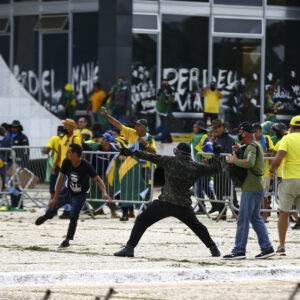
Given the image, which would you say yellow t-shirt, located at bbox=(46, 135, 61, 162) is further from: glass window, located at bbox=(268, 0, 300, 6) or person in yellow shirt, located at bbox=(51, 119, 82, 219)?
glass window, located at bbox=(268, 0, 300, 6)

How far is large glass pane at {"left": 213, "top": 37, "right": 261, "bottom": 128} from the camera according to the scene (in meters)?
29.0

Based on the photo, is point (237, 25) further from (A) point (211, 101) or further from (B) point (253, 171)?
(B) point (253, 171)

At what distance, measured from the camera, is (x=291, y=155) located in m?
12.5

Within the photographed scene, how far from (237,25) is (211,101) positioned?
3.20m

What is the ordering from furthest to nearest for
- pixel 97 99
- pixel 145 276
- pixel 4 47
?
pixel 4 47
pixel 97 99
pixel 145 276

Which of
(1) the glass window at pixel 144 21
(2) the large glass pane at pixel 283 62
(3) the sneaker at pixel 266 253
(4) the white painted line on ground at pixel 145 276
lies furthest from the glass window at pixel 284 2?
(4) the white painted line on ground at pixel 145 276

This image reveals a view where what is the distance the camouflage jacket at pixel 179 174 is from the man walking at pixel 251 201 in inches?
15.2

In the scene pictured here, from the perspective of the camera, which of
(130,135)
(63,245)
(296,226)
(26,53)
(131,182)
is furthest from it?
(26,53)

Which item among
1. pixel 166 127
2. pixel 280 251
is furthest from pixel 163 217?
pixel 166 127

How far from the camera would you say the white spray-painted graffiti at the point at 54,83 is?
94.4 feet

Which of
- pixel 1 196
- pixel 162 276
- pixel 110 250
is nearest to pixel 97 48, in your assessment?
pixel 1 196

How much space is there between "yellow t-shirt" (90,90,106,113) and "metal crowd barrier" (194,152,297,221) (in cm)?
901

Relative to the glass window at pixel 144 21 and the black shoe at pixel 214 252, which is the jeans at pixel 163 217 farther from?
the glass window at pixel 144 21

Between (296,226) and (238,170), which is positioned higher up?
(238,170)
